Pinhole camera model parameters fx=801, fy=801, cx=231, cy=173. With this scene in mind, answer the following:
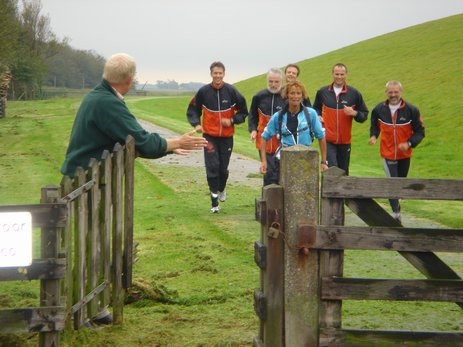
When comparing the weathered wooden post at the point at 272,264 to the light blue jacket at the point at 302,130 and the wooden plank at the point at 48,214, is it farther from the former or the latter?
the light blue jacket at the point at 302,130

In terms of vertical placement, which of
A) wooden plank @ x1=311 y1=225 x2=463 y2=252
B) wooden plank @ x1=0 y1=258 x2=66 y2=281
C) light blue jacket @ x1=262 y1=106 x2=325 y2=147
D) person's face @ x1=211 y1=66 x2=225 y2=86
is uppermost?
person's face @ x1=211 y1=66 x2=225 y2=86

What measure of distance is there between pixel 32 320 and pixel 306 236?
6.68 ft

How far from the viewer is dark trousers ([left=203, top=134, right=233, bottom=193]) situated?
45.1ft

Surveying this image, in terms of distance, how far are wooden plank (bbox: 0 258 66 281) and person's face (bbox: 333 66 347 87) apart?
833 cm

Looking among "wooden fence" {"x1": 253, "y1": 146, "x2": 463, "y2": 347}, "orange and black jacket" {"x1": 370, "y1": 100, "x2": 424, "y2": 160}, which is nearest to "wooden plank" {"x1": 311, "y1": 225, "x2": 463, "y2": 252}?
"wooden fence" {"x1": 253, "y1": 146, "x2": 463, "y2": 347}

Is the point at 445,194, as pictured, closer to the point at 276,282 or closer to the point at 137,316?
the point at 276,282

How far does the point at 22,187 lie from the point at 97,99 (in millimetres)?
11420

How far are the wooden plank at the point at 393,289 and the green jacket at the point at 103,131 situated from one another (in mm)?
2175

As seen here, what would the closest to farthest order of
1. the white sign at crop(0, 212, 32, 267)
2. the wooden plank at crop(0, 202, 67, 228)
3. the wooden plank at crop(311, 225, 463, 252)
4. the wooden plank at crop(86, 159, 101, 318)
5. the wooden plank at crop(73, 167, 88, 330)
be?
the white sign at crop(0, 212, 32, 267) < the wooden plank at crop(0, 202, 67, 228) < the wooden plank at crop(311, 225, 463, 252) < the wooden plank at crop(73, 167, 88, 330) < the wooden plank at crop(86, 159, 101, 318)

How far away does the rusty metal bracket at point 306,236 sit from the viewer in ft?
18.9

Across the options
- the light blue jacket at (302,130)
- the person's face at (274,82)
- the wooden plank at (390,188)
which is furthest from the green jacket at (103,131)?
the person's face at (274,82)

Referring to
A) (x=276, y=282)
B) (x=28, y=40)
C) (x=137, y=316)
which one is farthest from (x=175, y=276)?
(x=28, y=40)

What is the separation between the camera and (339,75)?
43.1 ft

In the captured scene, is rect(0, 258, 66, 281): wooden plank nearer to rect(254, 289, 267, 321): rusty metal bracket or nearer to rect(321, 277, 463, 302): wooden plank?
rect(254, 289, 267, 321): rusty metal bracket
